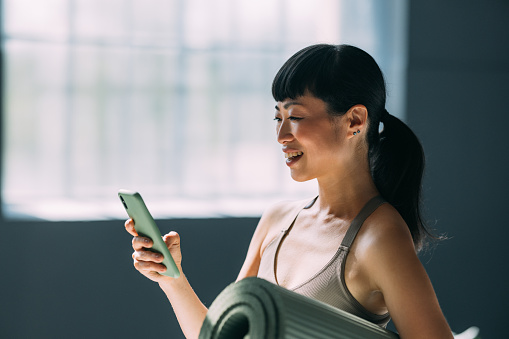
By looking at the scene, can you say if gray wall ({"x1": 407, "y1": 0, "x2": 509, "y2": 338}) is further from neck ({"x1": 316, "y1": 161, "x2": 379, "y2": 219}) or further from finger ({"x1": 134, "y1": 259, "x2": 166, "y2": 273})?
finger ({"x1": 134, "y1": 259, "x2": 166, "y2": 273})

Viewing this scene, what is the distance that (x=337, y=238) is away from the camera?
4.10ft

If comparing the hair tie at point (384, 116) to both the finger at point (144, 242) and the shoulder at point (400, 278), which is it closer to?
the shoulder at point (400, 278)

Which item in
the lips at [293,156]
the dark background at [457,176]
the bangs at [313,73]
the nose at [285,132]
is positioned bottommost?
the dark background at [457,176]

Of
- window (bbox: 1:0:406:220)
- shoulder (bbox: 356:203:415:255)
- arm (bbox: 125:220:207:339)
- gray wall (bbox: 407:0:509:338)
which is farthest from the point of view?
gray wall (bbox: 407:0:509:338)

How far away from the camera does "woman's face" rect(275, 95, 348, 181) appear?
4.05 ft

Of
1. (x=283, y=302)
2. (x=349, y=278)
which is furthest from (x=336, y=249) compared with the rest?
(x=283, y=302)

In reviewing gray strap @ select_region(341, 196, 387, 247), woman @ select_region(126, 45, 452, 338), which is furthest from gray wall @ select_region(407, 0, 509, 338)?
gray strap @ select_region(341, 196, 387, 247)

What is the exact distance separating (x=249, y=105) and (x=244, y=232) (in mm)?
666

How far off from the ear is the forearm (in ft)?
1.56

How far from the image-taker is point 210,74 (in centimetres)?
322

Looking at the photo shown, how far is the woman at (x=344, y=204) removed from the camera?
1087mm

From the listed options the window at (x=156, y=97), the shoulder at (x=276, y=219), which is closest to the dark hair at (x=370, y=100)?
the shoulder at (x=276, y=219)

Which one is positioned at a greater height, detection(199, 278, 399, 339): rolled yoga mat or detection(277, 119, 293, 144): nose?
detection(277, 119, 293, 144): nose

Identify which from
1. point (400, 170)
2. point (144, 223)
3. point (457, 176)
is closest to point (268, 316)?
point (144, 223)
